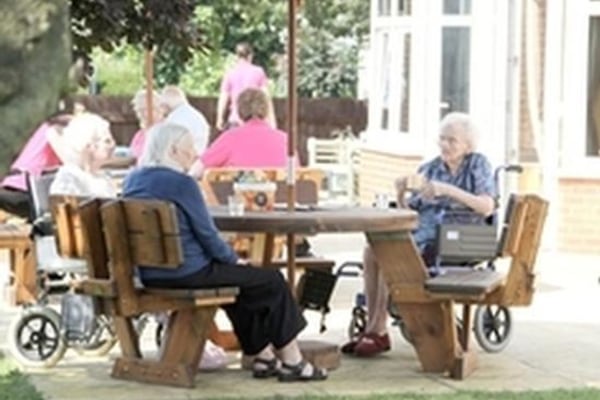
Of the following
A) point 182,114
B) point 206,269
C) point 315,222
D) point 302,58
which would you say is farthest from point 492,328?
point 302,58

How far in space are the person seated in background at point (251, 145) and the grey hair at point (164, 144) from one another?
11.2 ft

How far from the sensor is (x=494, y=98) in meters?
16.4

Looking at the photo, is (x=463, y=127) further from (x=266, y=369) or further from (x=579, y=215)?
(x=579, y=215)

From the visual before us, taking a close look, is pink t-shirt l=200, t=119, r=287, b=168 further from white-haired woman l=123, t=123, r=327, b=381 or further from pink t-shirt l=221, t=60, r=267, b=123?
pink t-shirt l=221, t=60, r=267, b=123

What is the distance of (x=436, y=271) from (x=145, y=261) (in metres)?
1.79

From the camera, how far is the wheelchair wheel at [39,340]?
29.1 ft

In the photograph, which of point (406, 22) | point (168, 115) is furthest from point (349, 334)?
point (406, 22)

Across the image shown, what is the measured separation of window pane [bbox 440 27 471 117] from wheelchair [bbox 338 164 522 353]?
24.3ft

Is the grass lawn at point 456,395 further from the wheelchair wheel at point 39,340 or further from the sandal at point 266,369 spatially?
the wheelchair wheel at point 39,340

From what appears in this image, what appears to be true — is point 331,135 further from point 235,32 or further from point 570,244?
point 570,244

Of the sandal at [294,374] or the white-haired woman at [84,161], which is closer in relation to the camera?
the sandal at [294,374]

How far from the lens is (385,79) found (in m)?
18.9

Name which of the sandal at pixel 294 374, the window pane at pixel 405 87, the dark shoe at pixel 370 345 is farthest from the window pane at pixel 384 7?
the sandal at pixel 294 374

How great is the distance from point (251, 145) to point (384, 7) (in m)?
7.42
